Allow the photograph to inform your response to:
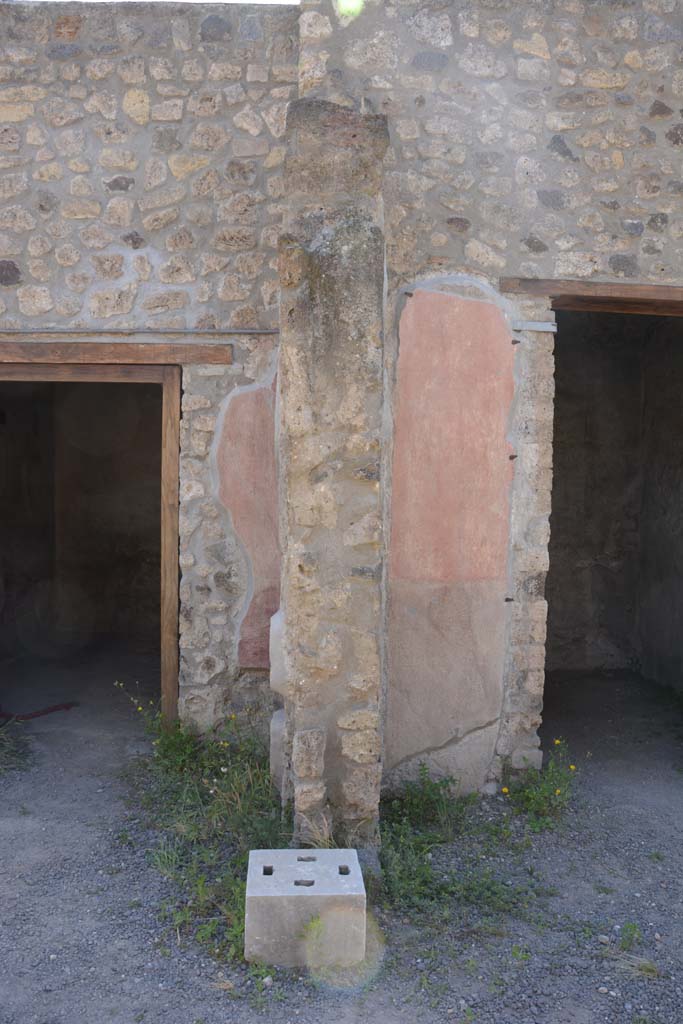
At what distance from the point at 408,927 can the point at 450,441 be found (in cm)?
216

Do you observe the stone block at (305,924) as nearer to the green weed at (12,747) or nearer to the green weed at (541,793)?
the green weed at (541,793)

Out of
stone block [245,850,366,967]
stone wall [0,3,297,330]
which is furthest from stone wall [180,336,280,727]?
stone block [245,850,366,967]

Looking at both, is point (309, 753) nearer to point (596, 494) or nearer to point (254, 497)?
point (254, 497)

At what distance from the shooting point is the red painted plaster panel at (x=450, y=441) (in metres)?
4.27

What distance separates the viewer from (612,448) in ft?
23.0

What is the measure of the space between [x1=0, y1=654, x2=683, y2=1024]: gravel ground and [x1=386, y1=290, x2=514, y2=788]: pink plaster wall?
50 centimetres

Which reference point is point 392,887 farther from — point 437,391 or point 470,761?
point 437,391

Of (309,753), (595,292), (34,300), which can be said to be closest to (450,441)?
(595,292)

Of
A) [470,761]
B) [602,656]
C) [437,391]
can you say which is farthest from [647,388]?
[470,761]

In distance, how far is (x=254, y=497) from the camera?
15.3 ft

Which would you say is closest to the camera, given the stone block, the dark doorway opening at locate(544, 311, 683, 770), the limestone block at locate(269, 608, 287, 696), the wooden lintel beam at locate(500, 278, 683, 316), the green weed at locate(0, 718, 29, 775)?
the stone block

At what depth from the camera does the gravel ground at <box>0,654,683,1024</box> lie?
280 centimetres

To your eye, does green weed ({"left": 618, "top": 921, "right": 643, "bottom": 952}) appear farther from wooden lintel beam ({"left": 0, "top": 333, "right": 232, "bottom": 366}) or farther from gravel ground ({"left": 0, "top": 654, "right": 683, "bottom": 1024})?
wooden lintel beam ({"left": 0, "top": 333, "right": 232, "bottom": 366})

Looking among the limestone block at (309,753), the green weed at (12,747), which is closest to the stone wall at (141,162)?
the limestone block at (309,753)
